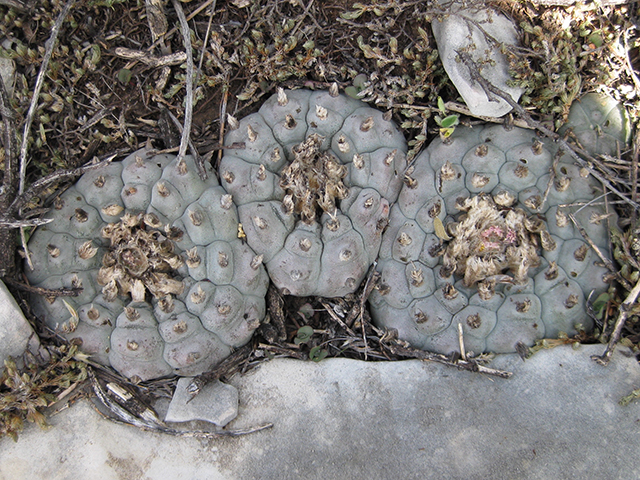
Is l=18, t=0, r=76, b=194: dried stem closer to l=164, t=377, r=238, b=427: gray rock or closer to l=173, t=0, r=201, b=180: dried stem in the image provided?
l=173, t=0, r=201, b=180: dried stem

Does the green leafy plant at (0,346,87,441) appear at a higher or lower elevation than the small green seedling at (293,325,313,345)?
lower

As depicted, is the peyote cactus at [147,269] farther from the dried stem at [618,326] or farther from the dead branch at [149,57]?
the dried stem at [618,326]

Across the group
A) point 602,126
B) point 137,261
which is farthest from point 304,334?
point 602,126

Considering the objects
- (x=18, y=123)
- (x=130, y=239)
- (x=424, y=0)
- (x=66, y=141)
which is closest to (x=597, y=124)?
(x=424, y=0)

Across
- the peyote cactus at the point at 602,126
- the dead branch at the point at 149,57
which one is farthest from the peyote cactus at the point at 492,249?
the dead branch at the point at 149,57

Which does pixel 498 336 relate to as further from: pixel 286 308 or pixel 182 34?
pixel 182 34

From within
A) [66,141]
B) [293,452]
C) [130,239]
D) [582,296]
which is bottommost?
[293,452]

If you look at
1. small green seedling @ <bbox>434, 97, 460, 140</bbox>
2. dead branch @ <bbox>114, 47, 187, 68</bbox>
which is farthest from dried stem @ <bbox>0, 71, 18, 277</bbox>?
small green seedling @ <bbox>434, 97, 460, 140</bbox>
